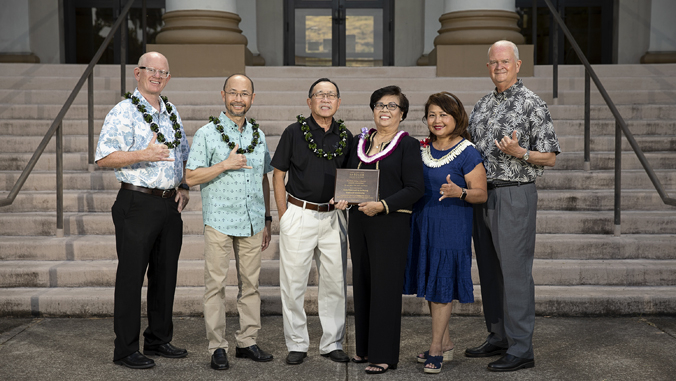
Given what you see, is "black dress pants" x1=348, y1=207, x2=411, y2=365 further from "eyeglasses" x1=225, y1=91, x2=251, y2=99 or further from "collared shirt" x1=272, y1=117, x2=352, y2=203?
"eyeglasses" x1=225, y1=91, x2=251, y2=99

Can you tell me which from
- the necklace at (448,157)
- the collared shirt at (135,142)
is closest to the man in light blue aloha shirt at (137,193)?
the collared shirt at (135,142)

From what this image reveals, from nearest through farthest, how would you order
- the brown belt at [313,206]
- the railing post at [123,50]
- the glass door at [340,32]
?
the brown belt at [313,206] < the railing post at [123,50] < the glass door at [340,32]

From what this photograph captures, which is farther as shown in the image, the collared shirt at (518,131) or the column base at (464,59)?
the column base at (464,59)

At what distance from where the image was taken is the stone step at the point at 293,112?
859 cm

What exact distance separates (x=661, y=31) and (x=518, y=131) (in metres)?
9.01

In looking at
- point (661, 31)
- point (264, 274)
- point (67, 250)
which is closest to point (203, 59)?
point (67, 250)

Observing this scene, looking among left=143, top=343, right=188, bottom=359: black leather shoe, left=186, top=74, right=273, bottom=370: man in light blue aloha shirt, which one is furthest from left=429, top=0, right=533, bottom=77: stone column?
left=143, top=343, right=188, bottom=359: black leather shoe

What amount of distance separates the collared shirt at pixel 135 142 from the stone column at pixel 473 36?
6.56 metres

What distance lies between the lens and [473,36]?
406 inches

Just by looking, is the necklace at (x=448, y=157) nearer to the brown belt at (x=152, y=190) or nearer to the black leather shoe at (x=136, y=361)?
the brown belt at (x=152, y=190)

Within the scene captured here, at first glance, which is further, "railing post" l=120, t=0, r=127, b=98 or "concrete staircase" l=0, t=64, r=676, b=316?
"railing post" l=120, t=0, r=127, b=98

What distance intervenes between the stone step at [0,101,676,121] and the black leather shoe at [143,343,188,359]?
4.30 meters

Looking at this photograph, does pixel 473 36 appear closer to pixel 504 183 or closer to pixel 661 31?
pixel 661 31

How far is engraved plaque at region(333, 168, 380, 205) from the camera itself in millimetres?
4312
